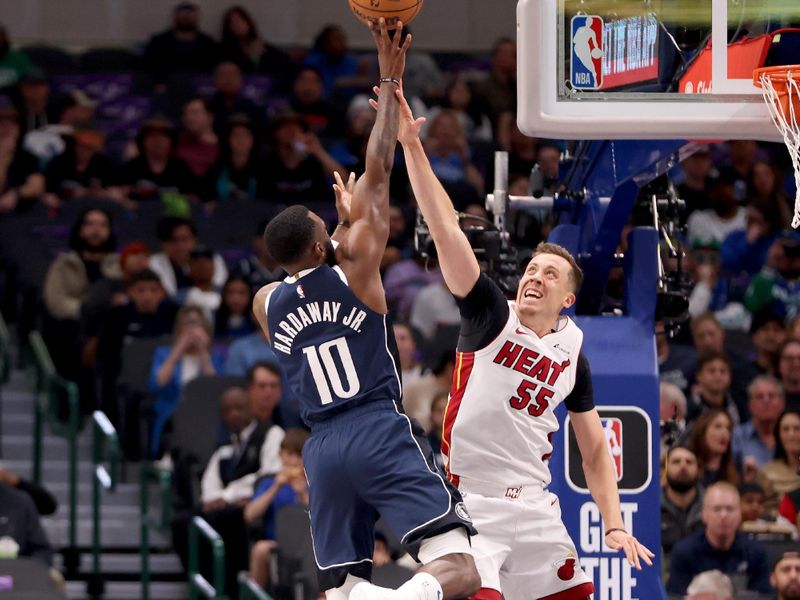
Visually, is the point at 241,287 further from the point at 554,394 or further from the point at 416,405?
the point at 554,394

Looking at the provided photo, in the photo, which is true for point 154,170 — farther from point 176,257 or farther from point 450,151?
point 450,151

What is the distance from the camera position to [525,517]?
6.59 metres

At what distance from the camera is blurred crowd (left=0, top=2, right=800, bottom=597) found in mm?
11156

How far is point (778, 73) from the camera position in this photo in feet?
21.0

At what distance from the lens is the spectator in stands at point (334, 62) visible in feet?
56.5

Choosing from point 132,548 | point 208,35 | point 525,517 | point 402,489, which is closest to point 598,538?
point 525,517

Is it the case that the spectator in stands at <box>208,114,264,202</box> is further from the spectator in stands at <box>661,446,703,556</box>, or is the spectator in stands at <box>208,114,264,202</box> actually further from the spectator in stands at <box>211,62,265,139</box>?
the spectator in stands at <box>661,446,703,556</box>

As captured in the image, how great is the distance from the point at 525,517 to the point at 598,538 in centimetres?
123

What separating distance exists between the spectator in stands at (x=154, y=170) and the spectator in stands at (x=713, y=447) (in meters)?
5.72

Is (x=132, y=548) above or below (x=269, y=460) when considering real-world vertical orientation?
below

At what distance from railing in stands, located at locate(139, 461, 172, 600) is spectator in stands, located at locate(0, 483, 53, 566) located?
70 cm

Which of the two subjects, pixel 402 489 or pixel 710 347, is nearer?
pixel 402 489

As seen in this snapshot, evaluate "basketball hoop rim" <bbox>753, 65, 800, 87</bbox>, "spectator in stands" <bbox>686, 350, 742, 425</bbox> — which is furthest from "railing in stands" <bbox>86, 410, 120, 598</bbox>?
"basketball hoop rim" <bbox>753, 65, 800, 87</bbox>

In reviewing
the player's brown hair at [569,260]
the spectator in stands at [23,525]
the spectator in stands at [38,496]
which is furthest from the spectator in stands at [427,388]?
the player's brown hair at [569,260]
